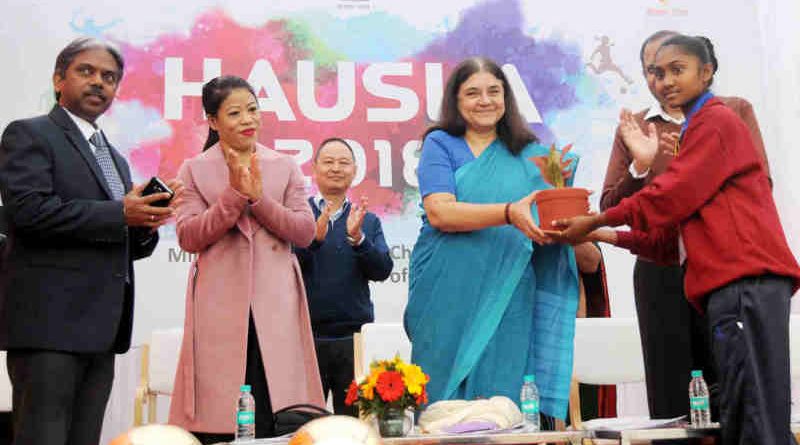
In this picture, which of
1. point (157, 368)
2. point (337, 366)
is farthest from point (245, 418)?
point (157, 368)

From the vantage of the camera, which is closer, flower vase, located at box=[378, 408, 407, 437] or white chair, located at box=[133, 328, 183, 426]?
flower vase, located at box=[378, 408, 407, 437]

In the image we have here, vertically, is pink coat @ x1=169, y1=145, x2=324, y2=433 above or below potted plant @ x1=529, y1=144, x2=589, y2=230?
below

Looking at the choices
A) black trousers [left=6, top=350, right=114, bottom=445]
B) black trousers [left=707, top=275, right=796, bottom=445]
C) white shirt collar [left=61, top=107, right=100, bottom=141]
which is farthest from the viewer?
white shirt collar [left=61, top=107, right=100, bottom=141]

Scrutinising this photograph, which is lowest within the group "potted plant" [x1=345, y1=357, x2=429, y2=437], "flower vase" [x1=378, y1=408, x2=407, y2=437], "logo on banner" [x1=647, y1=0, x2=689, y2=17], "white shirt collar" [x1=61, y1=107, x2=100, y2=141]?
"flower vase" [x1=378, y1=408, x2=407, y2=437]

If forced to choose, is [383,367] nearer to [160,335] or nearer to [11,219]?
[11,219]

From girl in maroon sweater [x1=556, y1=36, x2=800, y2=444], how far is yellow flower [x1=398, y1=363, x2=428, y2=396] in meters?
0.77

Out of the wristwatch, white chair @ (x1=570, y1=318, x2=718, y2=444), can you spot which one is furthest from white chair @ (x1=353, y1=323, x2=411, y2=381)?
white chair @ (x1=570, y1=318, x2=718, y2=444)

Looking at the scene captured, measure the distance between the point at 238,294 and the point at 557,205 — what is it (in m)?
1.10

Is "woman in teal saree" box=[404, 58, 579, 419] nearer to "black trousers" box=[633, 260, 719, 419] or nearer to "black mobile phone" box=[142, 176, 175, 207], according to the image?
"black trousers" box=[633, 260, 719, 419]

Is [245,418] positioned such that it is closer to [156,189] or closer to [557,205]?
[156,189]

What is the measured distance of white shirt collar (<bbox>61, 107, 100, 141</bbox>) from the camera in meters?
3.12

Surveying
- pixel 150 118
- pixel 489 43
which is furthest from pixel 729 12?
pixel 150 118

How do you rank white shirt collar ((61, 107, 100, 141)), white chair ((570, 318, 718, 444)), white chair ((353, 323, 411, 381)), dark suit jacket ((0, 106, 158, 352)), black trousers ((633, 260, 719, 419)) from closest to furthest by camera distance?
1. dark suit jacket ((0, 106, 158, 352))
2. white shirt collar ((61, 107, 100, 141))
3. black trousers ((633, 260, 719, 419))
4. white chair ((353, 323, 411, 381))
5. white chair ((570, 318, 718, 444))

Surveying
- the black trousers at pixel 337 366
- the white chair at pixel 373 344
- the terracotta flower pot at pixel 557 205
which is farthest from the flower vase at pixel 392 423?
the black trousers at pixel 337 366
